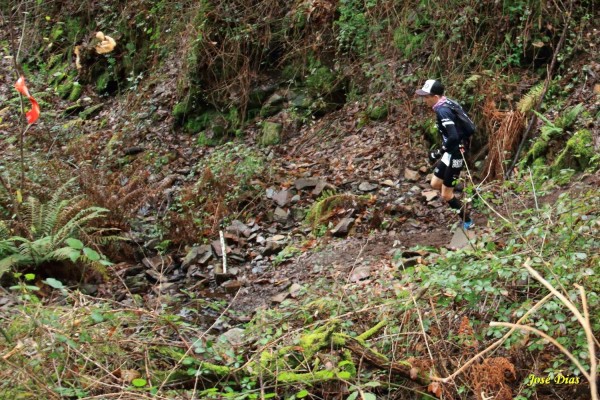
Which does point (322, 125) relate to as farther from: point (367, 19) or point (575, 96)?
point (575, 96)

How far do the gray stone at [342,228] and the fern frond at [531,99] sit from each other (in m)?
2.72

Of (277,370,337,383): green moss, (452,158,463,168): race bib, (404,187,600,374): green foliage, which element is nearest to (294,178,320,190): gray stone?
(452,158,463,168): race bib

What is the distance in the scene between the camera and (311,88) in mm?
11023

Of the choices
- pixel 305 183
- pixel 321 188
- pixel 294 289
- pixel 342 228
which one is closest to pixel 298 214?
pixel 321 188

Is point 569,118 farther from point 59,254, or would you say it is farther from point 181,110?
point 181,110

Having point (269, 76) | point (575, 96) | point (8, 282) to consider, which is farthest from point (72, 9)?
point (575, 96)

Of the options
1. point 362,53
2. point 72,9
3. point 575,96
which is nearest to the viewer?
point 575,96

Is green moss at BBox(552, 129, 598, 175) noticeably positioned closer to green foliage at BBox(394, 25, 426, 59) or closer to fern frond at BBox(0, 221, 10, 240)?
green foliage at BBox(394, 25, 426, 59)

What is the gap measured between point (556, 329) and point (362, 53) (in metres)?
7.52

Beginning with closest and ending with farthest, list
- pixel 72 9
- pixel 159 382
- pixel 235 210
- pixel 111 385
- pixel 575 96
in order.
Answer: pixel 111 385 < pixel 159 382 < pixel 575 96 < pixel 235 210 < pixel 72 9

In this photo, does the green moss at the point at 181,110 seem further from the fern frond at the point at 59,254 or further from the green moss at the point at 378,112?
the fern frond at the point at 59,254
